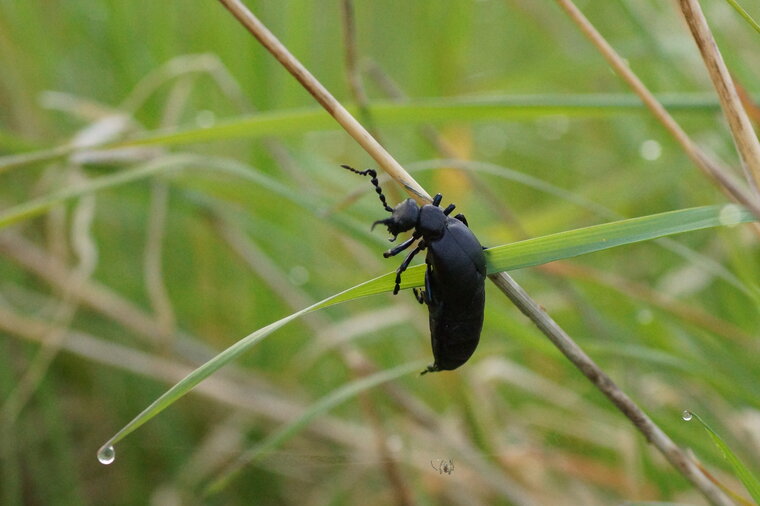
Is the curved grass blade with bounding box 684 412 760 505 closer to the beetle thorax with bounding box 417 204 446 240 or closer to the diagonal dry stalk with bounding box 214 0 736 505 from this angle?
the diagonal dry stalk with bounding box 214 0 736 505

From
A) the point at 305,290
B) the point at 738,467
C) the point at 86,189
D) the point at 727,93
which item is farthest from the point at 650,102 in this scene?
the point at 305,290

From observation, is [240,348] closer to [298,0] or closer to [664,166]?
[298,0]

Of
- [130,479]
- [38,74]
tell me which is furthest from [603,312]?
[38,74]

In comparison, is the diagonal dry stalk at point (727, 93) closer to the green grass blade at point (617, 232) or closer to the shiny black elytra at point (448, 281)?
the green grass blade at point (617, 232)

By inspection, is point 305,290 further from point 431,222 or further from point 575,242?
point 575,242

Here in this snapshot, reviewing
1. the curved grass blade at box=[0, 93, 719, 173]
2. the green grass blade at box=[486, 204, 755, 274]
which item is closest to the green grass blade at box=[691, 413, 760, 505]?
the green grass blade at box=[486, 204, 755, 274]

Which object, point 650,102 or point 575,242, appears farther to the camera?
point 650,102

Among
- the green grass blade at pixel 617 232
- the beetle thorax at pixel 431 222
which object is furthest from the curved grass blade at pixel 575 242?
the beetle thorax at pixel 431 222
